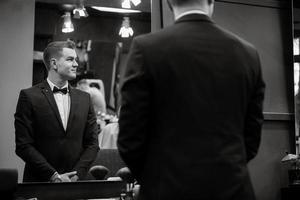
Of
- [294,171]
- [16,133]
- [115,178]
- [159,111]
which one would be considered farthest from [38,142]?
[294,171]

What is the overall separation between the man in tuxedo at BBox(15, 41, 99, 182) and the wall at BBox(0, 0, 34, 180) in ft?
0.17

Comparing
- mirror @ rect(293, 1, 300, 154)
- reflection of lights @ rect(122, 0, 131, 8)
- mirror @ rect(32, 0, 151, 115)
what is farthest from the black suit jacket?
mirror @ rect(293, 1, 300, 154)

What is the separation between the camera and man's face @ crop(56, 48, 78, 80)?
10.5 ft

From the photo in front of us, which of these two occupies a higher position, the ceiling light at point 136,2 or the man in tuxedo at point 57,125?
the ceiling light at point 136,2

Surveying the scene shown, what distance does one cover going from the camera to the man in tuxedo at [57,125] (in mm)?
3104

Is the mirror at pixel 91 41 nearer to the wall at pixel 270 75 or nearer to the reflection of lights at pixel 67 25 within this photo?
the reflection of lights at pixel 67 25

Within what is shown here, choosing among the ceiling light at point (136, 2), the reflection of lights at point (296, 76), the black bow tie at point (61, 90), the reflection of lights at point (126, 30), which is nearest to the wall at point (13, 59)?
the black bow tie at point (61, 90)

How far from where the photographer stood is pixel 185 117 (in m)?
1.65

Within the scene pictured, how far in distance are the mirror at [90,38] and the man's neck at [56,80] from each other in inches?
1.7

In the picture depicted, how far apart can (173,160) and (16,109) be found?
179 centimetres

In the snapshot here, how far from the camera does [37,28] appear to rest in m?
3.19

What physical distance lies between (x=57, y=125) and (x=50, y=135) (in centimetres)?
8

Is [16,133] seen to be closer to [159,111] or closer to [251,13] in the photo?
[159,111]

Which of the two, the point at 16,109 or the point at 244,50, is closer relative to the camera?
the point at 244,50
